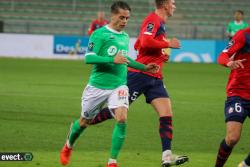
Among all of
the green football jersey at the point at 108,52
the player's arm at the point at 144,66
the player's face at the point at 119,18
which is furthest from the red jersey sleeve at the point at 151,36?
the player's face at the point at 119,18

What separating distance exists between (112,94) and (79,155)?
1.50 metres

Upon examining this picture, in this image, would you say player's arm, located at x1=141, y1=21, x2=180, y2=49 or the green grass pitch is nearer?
player's arm, located at x1=141, y1=21, x2=180, y2=49

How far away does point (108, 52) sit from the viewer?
31.3 feet

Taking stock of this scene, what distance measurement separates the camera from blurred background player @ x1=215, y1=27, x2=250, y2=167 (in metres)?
8.92

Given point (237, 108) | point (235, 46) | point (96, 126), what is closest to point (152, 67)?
point (235, 46)

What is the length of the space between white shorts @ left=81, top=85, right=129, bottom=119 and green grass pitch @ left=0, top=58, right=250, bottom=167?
2.37ft

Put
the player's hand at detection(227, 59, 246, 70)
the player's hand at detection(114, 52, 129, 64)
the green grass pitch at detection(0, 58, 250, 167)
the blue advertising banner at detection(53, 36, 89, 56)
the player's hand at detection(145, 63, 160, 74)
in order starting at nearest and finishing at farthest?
the player's hand at detection(227, 59, 246, 70), the player's hand at detection(114, 52, 129, 64), the player's hand at detection(145, 63, 160, 74), the green grass pitch at detection(0, 58, 250, 167), the blue advertising banner at detection(53, 36, 89, 56)

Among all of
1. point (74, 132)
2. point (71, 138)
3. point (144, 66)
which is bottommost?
point (71, 138)

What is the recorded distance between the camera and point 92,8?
39688 mm

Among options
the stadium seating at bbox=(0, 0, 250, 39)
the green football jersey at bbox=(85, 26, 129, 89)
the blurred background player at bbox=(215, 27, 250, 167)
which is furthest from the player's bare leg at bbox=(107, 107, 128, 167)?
the stadium seating at bbox=(0, 0, 250, 39)

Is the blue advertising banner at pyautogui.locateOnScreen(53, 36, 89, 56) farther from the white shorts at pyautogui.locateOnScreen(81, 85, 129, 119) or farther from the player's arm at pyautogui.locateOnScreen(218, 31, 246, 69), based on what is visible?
the player's arm at pyautogui.locateOnScreen(218, 31, 246, 69)

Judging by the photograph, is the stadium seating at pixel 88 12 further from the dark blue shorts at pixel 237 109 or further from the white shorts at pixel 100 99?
the dark blue shorts at pixel 237 109

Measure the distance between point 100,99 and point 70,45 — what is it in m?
25.3

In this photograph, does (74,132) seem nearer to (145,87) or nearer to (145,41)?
(145,87)
